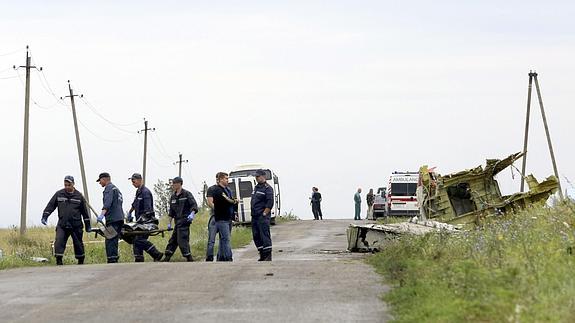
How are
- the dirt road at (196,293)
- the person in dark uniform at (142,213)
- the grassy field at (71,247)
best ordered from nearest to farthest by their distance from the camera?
the dirt road at (196,293)
the grassy field at (71,247)
the person in dark uniform at (142,213)

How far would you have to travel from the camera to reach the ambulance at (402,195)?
1886 inches

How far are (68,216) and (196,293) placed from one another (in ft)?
27.6

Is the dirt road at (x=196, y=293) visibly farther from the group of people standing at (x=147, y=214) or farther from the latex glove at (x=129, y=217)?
the latex glove at (x=129, y=217)

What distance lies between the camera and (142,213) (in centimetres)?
2134

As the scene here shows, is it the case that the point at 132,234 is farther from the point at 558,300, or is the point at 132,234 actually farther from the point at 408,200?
the point at 408,200

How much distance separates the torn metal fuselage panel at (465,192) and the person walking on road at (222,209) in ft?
28.6

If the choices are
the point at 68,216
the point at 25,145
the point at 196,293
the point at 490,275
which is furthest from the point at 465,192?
the point at 25,145

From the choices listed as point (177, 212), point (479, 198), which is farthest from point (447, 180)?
point (177, 212)

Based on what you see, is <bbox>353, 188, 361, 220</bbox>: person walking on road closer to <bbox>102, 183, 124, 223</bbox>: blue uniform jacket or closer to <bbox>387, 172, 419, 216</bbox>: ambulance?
<bbox>387, 172, 419, 216</bbox>: ambulance

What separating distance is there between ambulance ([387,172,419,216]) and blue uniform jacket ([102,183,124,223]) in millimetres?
27841

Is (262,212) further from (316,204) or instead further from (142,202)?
(316,204)

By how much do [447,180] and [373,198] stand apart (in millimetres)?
29102

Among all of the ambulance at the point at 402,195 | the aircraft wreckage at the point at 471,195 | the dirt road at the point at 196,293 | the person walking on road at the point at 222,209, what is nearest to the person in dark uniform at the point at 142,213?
the person walking on road at the point at 222,209

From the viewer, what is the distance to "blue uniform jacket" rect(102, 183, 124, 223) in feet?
68.6
